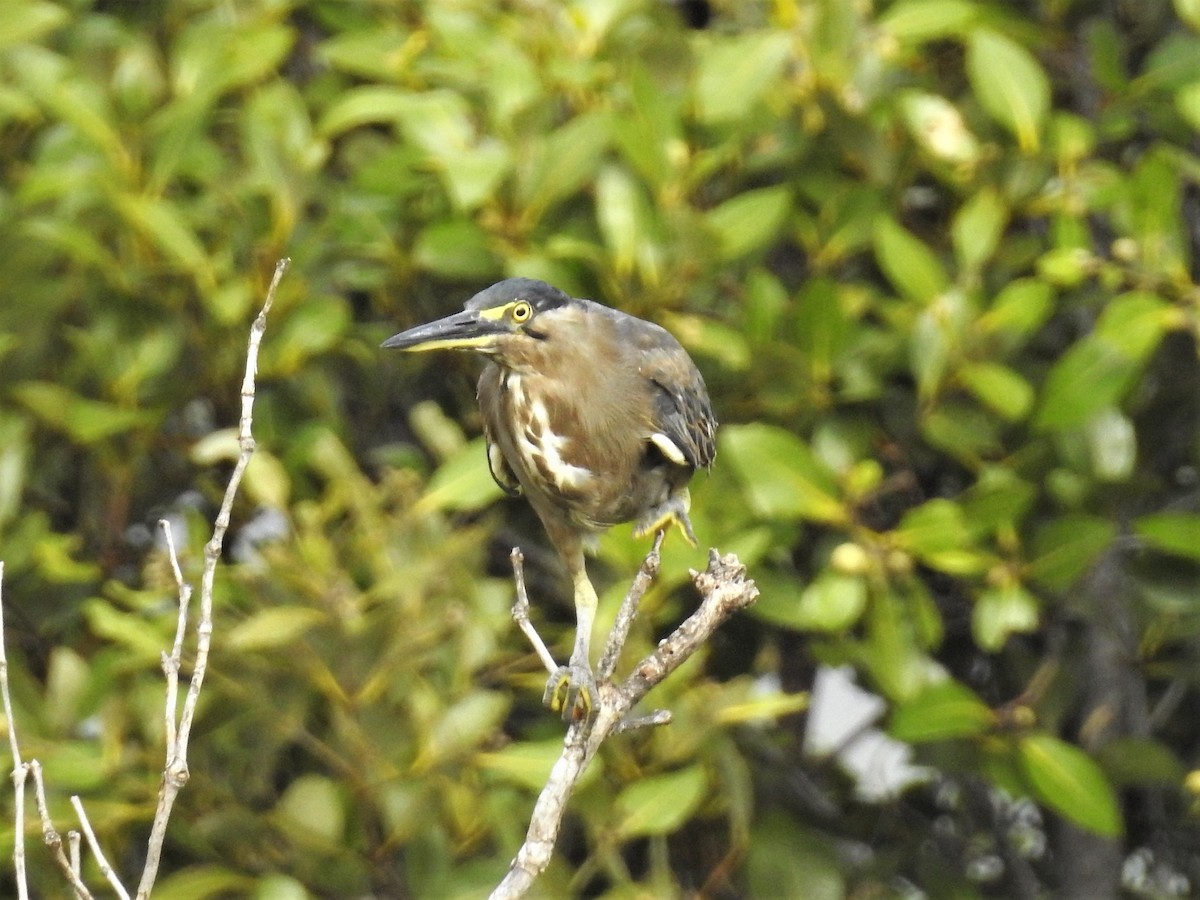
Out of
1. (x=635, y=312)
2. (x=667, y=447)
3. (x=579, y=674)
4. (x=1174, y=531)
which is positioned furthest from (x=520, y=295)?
(x=1174, y=531)

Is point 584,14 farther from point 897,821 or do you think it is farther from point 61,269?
point 897,821

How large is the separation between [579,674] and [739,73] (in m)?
1.48

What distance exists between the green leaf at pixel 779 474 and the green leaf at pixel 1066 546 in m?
0.48

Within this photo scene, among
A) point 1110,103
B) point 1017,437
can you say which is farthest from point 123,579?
point 1110,103

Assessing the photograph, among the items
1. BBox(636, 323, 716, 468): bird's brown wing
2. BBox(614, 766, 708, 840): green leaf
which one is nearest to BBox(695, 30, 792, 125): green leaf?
BBox(636, 323, 716, 468): bird's brown wing

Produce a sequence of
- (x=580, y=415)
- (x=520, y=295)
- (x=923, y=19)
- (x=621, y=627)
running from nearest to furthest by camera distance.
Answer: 1. (x=621, y=627)
2. (x=520, y=295)
3. (x=580, y=415)
4. (x=923, y=19)

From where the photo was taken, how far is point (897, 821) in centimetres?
479

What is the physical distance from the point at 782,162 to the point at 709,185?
0.66 ft

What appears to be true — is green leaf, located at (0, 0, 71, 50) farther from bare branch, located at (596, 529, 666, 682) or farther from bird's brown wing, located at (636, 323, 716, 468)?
bare branch, located at (596, 529, 666, 682)

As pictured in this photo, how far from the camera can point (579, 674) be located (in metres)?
3.30

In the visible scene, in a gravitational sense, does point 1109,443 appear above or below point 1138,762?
above

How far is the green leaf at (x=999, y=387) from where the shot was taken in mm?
3924

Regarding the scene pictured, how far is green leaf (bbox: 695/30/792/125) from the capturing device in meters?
3.95

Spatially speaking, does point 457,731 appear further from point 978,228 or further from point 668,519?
point 978,228
